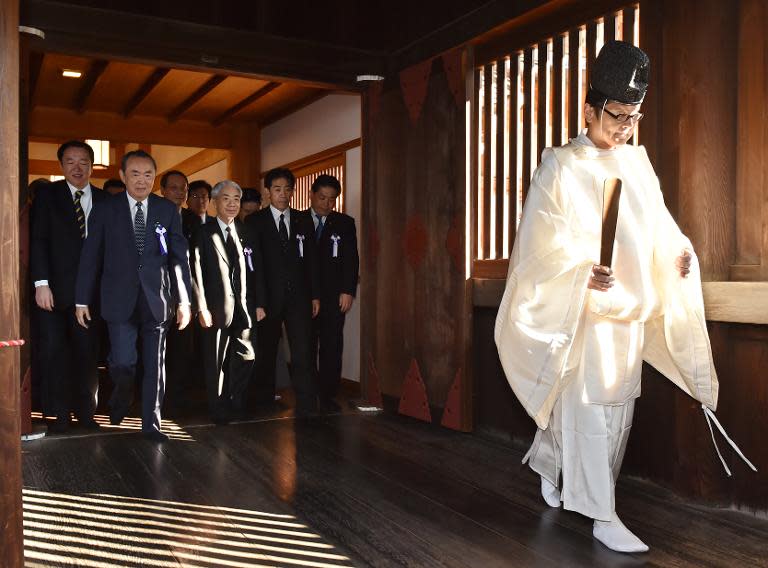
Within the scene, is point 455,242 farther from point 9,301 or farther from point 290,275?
point 9,301

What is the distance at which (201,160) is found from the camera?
9203 mm

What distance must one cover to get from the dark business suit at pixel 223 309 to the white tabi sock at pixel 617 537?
245cm

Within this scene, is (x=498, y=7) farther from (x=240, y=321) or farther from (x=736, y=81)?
(x=240, y=321)

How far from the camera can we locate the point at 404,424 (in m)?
4.28

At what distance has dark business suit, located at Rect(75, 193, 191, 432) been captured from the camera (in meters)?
3.75

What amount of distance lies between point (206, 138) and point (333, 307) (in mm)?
3682

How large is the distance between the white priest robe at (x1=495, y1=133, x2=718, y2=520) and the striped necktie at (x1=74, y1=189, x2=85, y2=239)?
2.51 meters

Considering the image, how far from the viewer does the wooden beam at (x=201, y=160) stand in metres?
8.50

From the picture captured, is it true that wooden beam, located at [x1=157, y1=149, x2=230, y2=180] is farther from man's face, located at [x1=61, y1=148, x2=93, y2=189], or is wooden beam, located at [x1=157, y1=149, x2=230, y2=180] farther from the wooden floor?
the wooden floor

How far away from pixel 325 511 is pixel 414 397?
1.70 m

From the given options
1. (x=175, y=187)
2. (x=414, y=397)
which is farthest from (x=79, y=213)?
(x=414, y=397)

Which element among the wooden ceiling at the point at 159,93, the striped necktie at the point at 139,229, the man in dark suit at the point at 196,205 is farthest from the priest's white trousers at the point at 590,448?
the wooden ceiling at the point at 159,93

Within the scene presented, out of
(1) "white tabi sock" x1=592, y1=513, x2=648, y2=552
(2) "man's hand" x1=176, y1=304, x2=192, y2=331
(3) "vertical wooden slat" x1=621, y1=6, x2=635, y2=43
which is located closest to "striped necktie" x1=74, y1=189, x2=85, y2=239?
(2) "man's hand" x1=176, y1=304, x2=192, y2=331

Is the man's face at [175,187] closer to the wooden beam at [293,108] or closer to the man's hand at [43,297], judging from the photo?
the wooden beam at [293,108]
